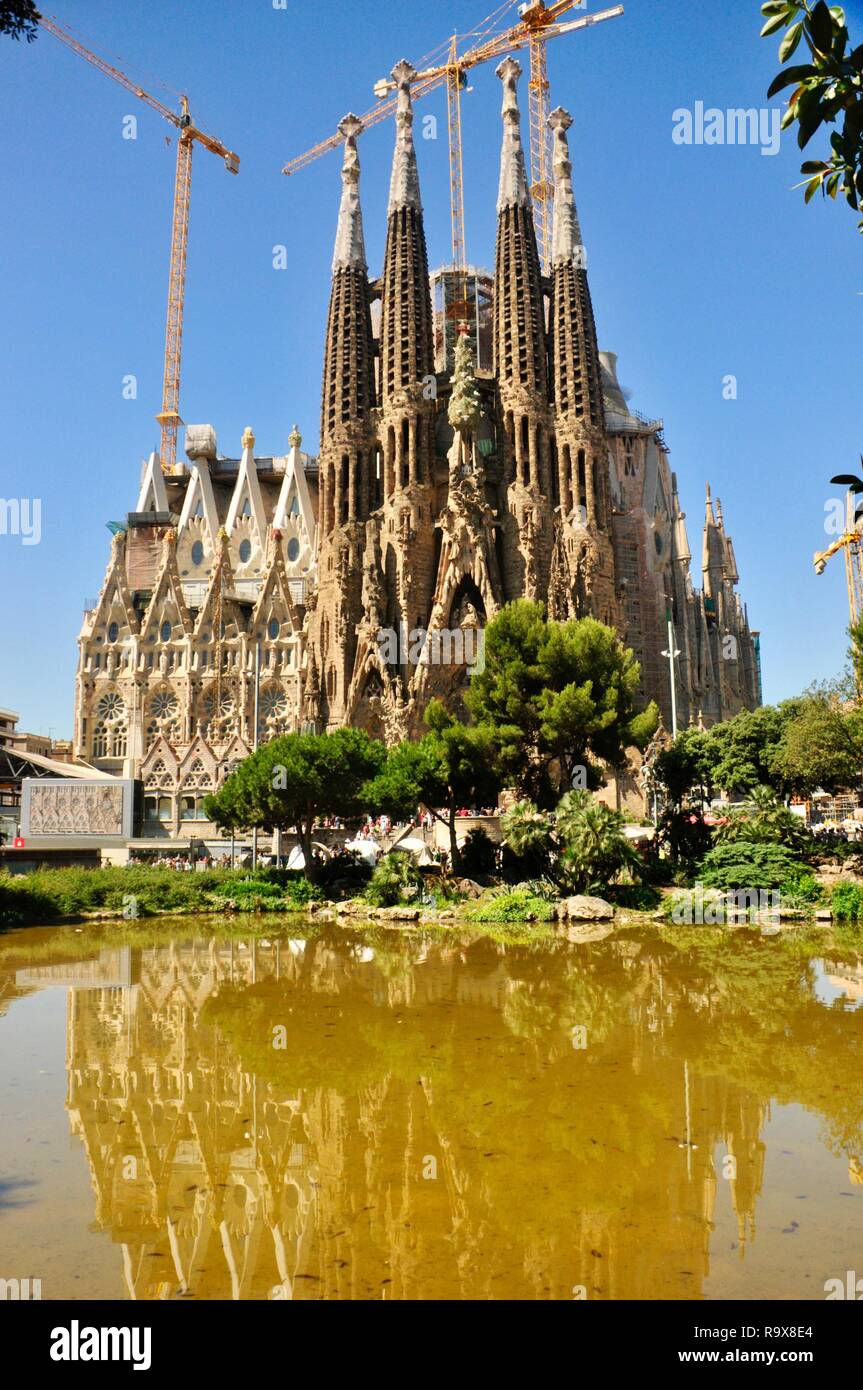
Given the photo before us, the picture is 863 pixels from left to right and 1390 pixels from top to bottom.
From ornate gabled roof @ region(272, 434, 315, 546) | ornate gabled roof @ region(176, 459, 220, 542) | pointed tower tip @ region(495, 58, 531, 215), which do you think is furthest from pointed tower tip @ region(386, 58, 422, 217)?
ornate gabled roof @ region(176, 459, 220, 542)

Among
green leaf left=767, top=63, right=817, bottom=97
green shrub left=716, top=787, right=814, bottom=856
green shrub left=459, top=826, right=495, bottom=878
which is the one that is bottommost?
green shrub left=459, top=826, right=495, bottom=878

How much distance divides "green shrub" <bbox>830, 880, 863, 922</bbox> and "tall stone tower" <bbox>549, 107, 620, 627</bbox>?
22.0 metres

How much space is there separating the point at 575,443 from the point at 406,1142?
4223cm

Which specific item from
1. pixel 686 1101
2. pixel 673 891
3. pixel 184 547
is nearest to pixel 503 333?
pixel 184 547

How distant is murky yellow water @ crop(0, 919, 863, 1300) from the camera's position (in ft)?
18.1

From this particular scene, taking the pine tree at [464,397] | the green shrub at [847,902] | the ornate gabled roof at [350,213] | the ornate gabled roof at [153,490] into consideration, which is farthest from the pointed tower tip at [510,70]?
the green shrub at [847,902]

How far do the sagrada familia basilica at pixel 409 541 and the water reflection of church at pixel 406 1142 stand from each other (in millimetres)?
30148

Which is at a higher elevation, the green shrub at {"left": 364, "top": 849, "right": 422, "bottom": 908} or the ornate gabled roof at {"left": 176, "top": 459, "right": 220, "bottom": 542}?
the ornate gabled roof at {"left": 176, "top": 459, "right": 220, "bottom": 542}

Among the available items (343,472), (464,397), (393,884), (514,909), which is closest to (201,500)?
(343,472)

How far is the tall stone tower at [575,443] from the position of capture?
44094 mm

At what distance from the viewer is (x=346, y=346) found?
48625 mm

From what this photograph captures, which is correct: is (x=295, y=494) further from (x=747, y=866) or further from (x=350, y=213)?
(x=747, y=866)

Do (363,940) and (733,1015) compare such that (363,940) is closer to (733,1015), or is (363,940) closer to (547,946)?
(547,946)

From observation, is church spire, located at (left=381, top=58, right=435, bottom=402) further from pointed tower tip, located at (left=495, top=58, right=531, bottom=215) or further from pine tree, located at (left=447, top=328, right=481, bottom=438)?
pointed tower tip, located at (left=495, top=58, right=531, bottom=215)
